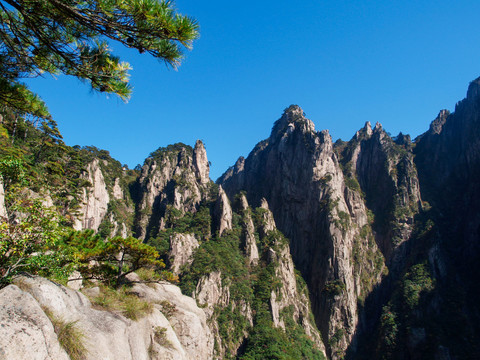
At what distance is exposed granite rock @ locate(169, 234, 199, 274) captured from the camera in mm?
49125

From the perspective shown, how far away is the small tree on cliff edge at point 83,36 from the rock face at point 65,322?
392cm

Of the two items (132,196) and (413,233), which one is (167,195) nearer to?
(132,196)

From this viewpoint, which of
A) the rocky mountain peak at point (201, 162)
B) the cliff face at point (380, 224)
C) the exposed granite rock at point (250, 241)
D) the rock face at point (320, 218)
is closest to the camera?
the cliff face at point (380, 224)

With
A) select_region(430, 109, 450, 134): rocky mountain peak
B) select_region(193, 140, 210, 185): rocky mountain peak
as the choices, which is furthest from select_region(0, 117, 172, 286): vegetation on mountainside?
select_region(430, 109, 450, 134): rocky mountain peak

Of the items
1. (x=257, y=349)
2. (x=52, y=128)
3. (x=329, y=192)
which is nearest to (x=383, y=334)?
(x=257, y=349)

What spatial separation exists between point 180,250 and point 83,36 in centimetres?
4813

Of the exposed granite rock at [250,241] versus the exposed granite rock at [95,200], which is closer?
the exposed granite rock at [95,200]

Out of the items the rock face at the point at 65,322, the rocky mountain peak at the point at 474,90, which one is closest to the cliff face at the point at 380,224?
the rocky mountain peak at the point at 474,90

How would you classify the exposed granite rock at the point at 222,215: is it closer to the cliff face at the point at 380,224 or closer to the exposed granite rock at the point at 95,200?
the cliff face at the point at 380,224

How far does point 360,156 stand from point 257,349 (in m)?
65.4

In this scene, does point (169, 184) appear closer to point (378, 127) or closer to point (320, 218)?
point (320, 218)

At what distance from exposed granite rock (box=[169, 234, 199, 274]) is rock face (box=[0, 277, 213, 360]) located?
40.4 m

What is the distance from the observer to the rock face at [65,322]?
4230 mm

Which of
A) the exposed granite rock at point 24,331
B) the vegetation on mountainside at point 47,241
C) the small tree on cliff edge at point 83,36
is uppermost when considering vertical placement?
the small tree on cliff edge at point 83,36
